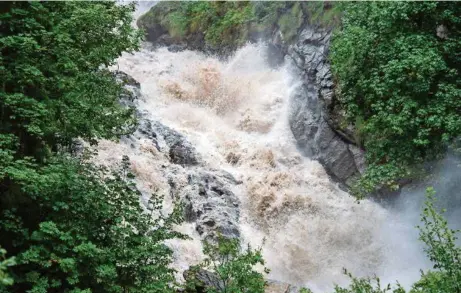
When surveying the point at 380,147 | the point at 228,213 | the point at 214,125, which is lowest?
the point at 228,213

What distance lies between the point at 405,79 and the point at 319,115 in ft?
12.3

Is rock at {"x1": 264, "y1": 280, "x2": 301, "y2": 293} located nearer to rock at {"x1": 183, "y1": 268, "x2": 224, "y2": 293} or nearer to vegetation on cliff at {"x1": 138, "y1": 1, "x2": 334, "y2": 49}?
rock at {"x1": 183, "y1": 268, "x2": 224, "y2": 293}

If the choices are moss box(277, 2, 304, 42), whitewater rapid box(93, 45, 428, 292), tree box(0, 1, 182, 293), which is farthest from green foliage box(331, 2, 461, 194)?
tree box(0, 1, 182, 293)

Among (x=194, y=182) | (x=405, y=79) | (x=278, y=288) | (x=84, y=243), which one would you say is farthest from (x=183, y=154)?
(x=84, y=243)

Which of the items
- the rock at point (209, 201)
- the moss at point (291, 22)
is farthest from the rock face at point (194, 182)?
the moss at point (291, 22)

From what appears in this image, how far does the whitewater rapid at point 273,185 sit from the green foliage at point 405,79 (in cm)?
149

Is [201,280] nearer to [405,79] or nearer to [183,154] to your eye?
[405,79]

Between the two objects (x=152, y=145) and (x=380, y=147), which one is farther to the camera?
(x=152, y=145)

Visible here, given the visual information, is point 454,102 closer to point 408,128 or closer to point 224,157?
point 408,128

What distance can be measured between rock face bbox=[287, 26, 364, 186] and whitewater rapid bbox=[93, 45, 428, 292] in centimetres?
40

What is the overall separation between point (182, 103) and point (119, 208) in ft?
37.2

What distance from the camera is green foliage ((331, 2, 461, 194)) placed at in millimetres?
10023

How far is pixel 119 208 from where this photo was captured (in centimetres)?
609

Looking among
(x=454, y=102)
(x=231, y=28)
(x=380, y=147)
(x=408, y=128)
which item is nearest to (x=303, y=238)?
(x=380, y=147)
